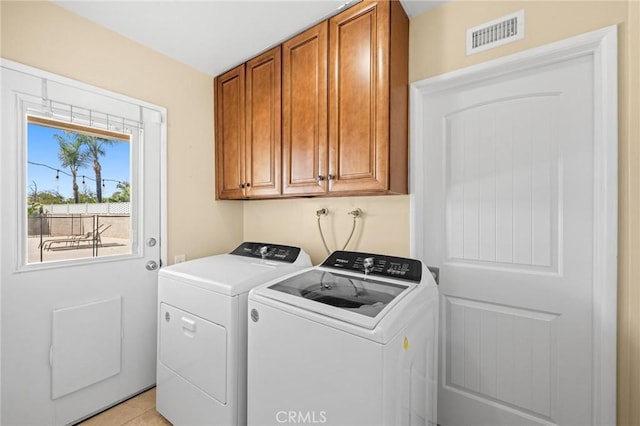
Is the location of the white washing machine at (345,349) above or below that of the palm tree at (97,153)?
below

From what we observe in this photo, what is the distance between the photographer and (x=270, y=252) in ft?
6.84

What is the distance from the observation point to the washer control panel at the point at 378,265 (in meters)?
1.49

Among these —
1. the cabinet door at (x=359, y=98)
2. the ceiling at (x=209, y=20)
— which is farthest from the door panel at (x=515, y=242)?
the ceiling at (x=209, y=20)

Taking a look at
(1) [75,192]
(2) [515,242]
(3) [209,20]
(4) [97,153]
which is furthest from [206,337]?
(3) [209,20]

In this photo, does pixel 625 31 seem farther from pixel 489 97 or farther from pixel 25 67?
pixel 25 67

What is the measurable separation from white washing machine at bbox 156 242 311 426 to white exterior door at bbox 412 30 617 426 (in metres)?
1.02

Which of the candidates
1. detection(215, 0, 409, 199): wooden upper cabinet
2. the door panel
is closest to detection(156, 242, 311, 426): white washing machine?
detection(215, 0, 409, 199): wooden upper cabinet

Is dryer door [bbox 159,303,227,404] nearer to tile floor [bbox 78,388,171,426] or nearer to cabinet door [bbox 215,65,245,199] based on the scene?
tile floor [bbox 78,388,171,426]

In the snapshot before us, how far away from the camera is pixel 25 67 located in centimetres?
150

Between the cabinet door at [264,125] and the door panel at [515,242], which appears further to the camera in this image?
the cabinet door at [264,125]

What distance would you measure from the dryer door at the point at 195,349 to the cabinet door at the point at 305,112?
37.3 inches

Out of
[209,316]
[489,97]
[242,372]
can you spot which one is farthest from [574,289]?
[209,316]

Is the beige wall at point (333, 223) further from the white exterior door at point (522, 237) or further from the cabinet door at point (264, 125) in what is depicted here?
the cabinet door at point (264, 125)

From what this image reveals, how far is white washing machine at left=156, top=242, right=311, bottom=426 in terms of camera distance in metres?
1.45
